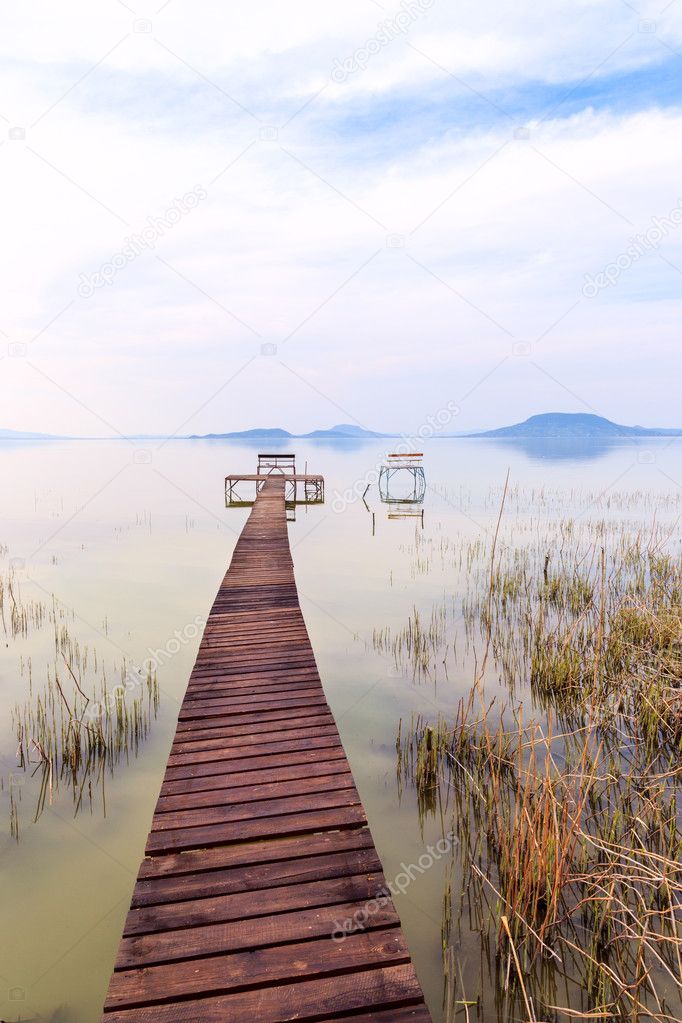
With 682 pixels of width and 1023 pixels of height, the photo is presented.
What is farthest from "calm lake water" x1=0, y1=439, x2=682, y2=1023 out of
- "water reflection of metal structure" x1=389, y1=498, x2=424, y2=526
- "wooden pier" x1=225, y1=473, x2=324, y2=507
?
"wooden pier" x1=225, y1=473, x2=324, y2=507

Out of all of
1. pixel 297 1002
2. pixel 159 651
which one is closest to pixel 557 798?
pixel 297 1002

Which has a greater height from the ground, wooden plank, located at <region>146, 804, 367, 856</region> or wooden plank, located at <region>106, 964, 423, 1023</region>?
wooden plank, located at <region>146, 804, 367, 856</region>

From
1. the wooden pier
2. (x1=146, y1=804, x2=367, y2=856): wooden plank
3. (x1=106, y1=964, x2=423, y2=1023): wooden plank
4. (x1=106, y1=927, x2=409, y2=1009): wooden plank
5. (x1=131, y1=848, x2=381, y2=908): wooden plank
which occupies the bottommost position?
(x1=106, y1=964, x2=423, y2=1023): wooden plank

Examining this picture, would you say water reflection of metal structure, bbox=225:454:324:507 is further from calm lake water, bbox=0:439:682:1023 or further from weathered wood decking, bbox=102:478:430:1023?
weathered wood decking, bbox=102:478:430:1023

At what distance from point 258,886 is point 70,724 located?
3141 mm

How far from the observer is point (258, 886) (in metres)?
3.05

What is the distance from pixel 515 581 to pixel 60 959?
9380 millimetres

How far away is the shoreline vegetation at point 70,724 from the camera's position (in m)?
4.98

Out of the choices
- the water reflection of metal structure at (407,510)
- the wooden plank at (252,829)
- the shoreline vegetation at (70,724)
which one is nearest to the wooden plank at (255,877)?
the wooden plank at (252,829)

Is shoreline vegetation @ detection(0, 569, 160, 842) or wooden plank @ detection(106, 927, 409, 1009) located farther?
shoreline vegetation @ detection(0, 569, 160, 842)

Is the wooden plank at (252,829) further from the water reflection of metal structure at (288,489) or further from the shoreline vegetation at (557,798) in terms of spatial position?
the water reflection of metal structure at (288,489)

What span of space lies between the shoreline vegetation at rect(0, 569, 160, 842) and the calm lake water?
0.05m

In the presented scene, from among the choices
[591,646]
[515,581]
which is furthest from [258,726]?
[515,581]

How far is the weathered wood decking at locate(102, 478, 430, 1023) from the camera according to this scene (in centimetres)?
244
